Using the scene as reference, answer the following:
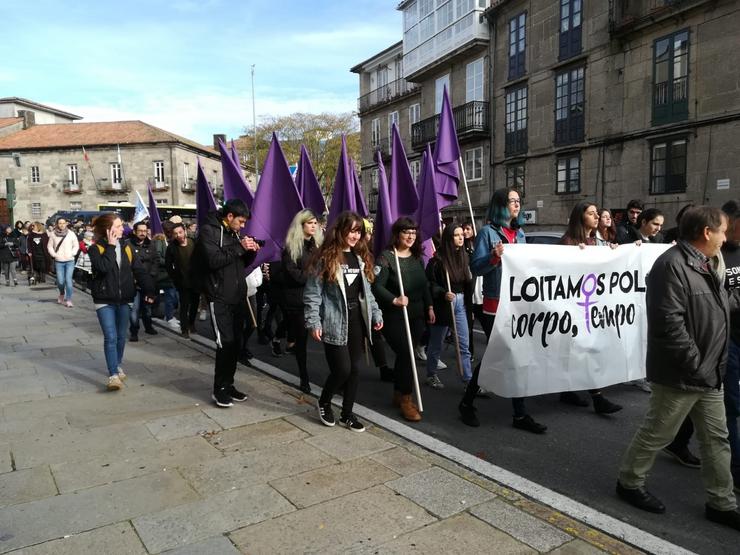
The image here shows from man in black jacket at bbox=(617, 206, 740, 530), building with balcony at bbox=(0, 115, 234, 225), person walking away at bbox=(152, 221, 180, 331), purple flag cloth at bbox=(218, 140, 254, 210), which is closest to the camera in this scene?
man in black jacket at bbox=(617, 206, 740, 530)

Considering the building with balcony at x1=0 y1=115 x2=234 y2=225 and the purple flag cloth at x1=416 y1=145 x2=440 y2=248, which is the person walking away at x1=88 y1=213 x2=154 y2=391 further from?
the building with balcony at x1=0 y1=115 x2=234 y2=225

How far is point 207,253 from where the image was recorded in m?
5.08

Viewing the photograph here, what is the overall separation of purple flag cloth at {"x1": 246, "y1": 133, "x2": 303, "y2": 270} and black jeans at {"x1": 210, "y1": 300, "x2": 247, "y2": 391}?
1.21 metres

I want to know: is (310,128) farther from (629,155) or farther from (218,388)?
(218,388)

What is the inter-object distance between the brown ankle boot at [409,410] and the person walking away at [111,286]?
2.97 meters

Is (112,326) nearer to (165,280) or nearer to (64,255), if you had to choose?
(165,280)

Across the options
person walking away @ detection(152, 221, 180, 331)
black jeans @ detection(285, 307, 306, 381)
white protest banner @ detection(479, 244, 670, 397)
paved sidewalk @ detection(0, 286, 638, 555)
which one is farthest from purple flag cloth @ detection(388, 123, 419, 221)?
person walking away @ detection(152, 221, 180, 331)

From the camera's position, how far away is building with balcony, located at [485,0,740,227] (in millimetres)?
15922

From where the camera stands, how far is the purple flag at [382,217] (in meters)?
5.80

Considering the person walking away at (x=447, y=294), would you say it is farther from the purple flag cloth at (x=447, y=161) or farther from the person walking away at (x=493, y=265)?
the person walking away at (x=493, y=265)

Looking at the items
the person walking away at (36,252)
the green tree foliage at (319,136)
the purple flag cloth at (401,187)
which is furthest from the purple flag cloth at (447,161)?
the green tree foliage at (319,136)

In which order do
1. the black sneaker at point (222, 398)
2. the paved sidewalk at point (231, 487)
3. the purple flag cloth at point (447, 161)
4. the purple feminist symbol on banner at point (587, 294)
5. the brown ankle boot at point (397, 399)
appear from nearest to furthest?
the paved sidewalk at point (231, 487) < the purple feminist symbol on banner at point (587, 294) < the brown ankle boot at point (397, 399) < the black sneaker at point (222, 398) < the purple flag cloth at point (447, 161)

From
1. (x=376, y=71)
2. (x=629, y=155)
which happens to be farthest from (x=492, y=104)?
(x=376, y=71)

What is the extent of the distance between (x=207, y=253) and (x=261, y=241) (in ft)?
4.28
